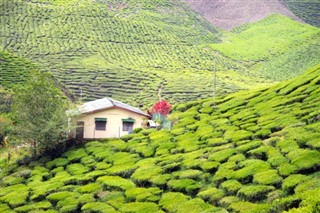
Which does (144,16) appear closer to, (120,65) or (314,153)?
(120,65)

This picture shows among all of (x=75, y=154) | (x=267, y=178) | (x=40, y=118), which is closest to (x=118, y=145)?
(x=75, y=154)

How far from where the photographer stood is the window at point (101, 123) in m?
50.6

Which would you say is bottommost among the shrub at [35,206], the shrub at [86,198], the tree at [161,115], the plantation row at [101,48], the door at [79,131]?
the shrub at [35,206]

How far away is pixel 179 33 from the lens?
499 ft

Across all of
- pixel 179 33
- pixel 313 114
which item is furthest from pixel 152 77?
pixel 313 114

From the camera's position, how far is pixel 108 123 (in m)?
51.2

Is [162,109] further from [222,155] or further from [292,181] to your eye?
[292,181]

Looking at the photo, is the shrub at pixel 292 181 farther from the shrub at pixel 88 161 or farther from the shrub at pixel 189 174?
the shrub at pixel 88 161

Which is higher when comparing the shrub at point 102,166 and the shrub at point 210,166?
the shrub at point 210,166

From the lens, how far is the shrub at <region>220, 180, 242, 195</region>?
97.7 feet

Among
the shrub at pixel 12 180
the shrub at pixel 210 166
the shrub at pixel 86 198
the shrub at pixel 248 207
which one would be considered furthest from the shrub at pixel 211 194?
the shrub at pixel 12 180

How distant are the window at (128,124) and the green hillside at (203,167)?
11.2ft

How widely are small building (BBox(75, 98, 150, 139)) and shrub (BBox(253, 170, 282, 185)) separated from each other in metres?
23.3

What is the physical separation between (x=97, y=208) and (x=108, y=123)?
1882 centimetres
